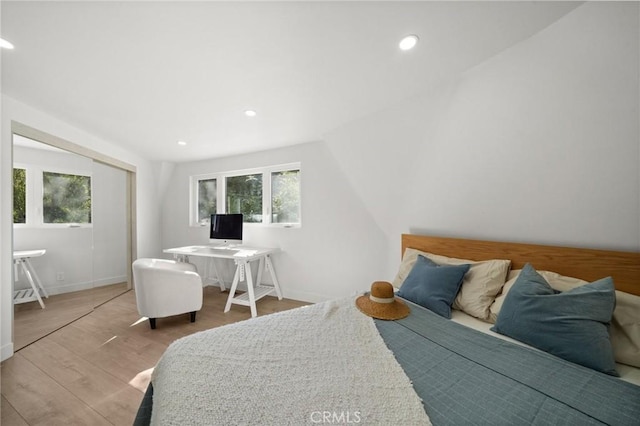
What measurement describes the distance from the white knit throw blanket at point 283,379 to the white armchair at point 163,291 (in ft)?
5.06

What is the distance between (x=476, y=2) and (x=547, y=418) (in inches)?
65.9

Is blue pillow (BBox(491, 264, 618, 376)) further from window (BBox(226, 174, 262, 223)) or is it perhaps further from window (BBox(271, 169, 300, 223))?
window (BBox(226, 174, 262, 223))

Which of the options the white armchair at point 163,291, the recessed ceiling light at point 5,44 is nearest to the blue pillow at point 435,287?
the white armchair at point 163,291

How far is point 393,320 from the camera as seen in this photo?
130cm

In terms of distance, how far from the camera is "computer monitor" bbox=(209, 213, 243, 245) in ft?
10.3

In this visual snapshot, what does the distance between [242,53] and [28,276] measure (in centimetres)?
345

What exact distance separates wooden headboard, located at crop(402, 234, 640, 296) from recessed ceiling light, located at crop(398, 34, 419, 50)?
1461mm

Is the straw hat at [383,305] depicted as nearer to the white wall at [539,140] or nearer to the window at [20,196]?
the white wall at [539,140]

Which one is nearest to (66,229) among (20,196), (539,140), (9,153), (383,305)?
(20,196)

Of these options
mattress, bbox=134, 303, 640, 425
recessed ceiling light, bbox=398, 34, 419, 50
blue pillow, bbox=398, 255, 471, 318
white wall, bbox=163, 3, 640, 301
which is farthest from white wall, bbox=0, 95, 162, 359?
blue pillow, bbox=398, 255, 471, 318

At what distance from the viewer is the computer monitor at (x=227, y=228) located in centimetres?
315

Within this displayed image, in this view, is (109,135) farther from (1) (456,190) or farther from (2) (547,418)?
(2) (547,418)

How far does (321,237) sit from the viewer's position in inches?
115

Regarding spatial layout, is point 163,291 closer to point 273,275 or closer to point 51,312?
point 273,275
